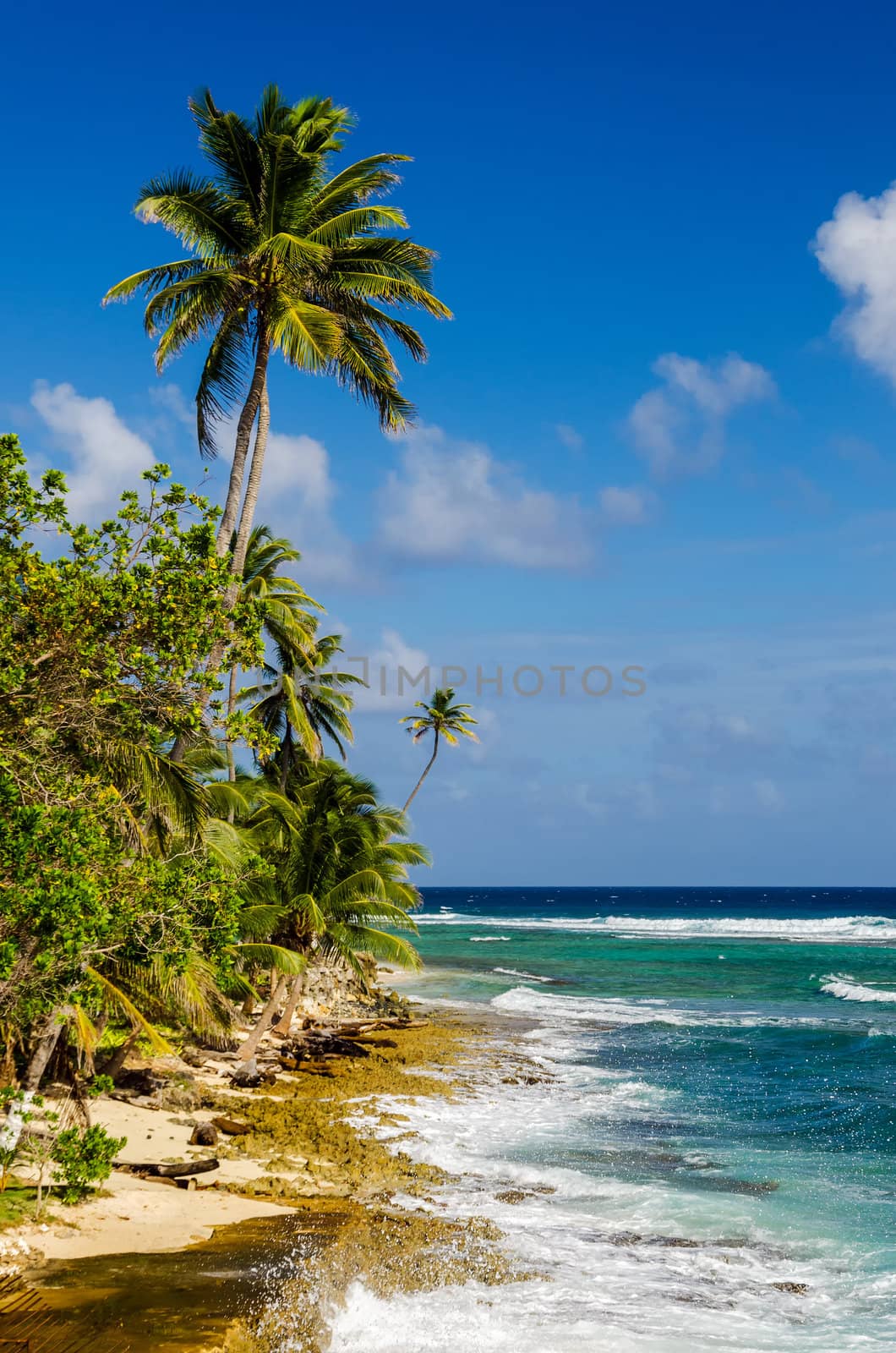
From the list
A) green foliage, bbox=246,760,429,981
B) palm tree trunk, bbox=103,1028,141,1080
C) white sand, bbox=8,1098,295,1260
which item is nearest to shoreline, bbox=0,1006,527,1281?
white sand, bbox=8,1098,295,1260

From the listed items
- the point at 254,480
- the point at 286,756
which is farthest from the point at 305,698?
the point at 254,480

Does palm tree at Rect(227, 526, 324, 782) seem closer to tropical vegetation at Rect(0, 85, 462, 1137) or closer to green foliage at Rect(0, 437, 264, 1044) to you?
tropical vegetation at Rect(0, 85, 462, 1137)

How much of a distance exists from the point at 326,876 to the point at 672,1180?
8.73 metres

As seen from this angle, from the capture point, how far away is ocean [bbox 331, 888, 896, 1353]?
29.4 feet

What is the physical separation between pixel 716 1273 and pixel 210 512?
970 centimetres

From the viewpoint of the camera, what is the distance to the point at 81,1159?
9.70m

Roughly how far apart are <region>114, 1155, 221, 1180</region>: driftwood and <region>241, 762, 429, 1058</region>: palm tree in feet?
23.1

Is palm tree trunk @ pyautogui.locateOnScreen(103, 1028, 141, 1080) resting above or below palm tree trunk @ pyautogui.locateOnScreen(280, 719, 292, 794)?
below

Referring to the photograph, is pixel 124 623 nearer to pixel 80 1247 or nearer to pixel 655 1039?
pixel 80 1247

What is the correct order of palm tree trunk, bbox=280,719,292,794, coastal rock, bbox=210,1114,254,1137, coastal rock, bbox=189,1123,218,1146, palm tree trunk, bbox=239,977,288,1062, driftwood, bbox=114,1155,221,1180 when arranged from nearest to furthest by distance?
driftwood, bbox=114,1155,221,1180 < coastal rock, bbox=189,1123,218,1146 < coastal rock, bbox=210,1114,254,1137 < palm tree trunk, bbox=239,977,288,1062 < palm tree trunk, bbox=280,719,292,794

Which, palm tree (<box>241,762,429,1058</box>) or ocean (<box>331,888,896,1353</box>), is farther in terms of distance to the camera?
palm tree (<box>241,762,429,1058</box>)

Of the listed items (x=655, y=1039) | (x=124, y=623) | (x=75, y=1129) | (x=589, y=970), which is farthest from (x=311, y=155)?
(x=589, y=970)

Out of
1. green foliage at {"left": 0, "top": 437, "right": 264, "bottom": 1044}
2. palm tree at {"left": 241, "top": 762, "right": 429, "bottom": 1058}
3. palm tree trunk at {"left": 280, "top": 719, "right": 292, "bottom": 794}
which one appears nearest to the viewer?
green foliage at {"left": 0, "top": 437, "right": 264, "bottom": 1044}

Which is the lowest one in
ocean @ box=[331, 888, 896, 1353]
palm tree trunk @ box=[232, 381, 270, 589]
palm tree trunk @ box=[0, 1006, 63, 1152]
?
ocean @ box=[331, 888, 896, 1353]
